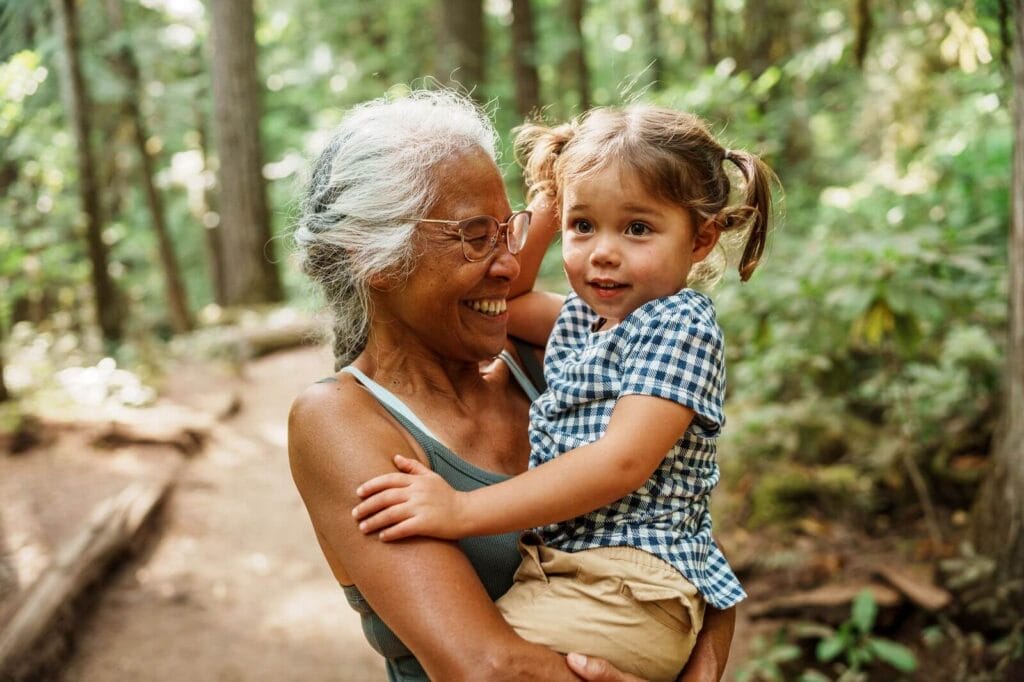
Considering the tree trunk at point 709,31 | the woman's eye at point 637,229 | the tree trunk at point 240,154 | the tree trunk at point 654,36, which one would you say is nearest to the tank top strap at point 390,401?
the woman's eye at point 637,229

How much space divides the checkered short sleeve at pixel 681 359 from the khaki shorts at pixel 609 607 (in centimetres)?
33

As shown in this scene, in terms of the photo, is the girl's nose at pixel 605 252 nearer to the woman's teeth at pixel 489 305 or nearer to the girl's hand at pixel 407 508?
the woman's teeth at pixel 489 305

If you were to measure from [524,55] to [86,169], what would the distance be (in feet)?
20.3

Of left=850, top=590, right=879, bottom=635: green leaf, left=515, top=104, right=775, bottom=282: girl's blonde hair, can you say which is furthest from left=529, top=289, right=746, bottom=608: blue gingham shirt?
left=850, top=590, right=879, bottom=635: green leaf

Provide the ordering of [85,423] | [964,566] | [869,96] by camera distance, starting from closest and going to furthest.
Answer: [964,566]
[85,423]
[869,96]

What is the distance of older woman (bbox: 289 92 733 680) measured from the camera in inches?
63.1

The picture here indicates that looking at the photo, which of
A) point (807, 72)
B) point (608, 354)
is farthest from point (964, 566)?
point (807, 72)

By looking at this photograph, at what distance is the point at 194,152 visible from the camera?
1798cm

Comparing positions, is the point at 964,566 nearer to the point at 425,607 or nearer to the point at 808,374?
the point at 808,374

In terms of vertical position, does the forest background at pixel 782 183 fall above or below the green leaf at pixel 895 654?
above

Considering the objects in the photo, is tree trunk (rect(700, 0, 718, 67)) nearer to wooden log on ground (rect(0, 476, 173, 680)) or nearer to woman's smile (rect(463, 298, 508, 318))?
wooden log on ground (rect(0, 476, 173, 680))

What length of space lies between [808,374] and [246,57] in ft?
30.4

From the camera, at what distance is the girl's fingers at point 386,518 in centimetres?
158

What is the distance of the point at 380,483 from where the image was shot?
1606mm
